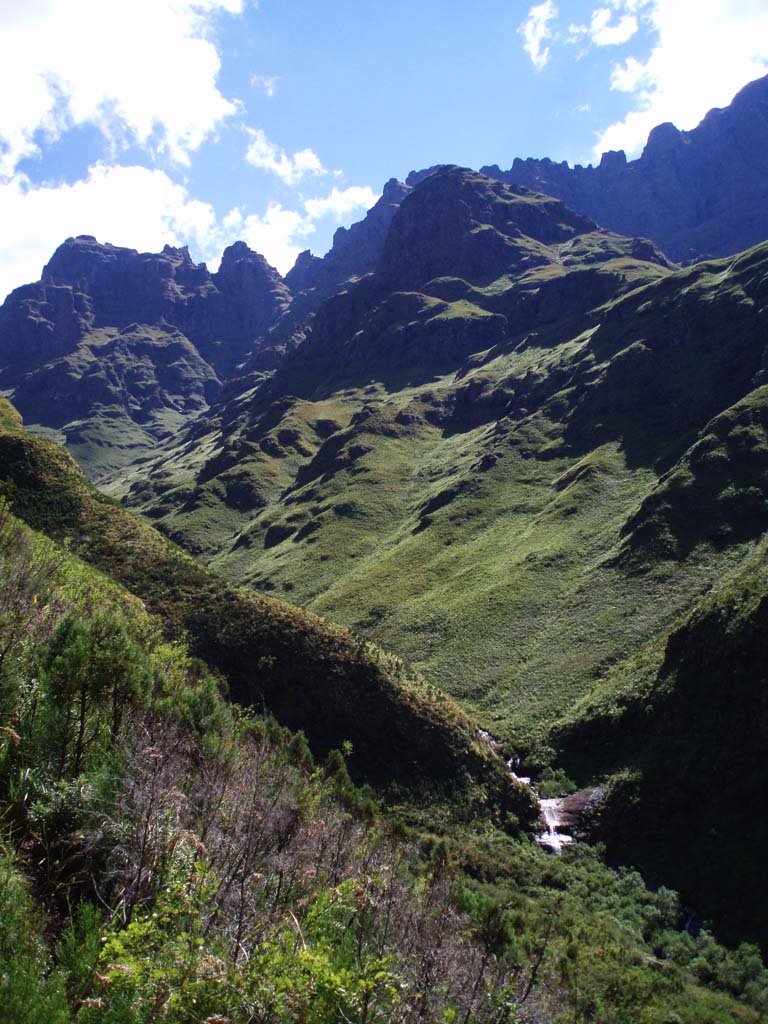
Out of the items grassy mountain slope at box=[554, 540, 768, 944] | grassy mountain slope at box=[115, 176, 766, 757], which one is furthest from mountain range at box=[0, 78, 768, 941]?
grassy mountain slope at box=[115, 176, 766, 757]

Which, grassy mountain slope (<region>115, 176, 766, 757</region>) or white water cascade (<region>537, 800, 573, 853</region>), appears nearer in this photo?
white water cascade (<region>537, 800, 573, 853</region>)

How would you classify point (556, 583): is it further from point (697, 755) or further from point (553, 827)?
point (553, 827)

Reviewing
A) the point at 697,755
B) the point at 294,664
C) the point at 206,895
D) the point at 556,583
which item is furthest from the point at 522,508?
the point at 206,895

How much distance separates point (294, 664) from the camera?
39125 mm

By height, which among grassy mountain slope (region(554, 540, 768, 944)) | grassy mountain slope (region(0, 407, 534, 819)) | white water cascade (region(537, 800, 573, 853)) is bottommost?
white water cascade (region(537, 800, 573, 853))

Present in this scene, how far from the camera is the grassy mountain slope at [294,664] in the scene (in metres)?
36.5

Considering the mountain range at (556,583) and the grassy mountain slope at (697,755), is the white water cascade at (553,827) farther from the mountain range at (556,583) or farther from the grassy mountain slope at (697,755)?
the grassy mountain slope at (697,755)

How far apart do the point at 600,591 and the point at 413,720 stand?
38.6 metres

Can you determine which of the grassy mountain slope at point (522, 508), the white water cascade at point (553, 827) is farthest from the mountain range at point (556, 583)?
the white water cascade at point (553, 827)

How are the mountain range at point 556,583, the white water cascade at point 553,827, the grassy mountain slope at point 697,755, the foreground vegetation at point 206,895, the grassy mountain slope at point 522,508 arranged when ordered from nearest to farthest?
the foreground vegetation at point 206,895 → the grassy mountain slope at point 697,755 → the white water cascade at point 553,827 → the mountain range at point 556,583 → the grassy mountain slope at point 522,508

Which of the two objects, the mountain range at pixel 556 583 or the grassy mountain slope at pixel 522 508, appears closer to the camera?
the mountain range at pixel 556 583

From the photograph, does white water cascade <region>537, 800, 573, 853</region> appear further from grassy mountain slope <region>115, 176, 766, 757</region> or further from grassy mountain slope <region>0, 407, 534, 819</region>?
grassy mountain slope <region>115, 176, 766, 757</region>

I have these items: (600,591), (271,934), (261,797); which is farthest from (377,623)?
(271,934)

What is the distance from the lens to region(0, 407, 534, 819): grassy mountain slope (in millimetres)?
36531
